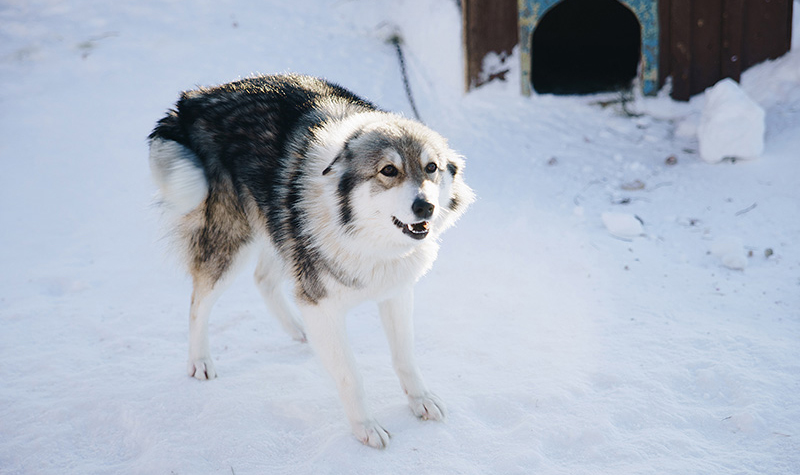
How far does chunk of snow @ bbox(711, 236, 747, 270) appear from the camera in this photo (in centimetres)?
420

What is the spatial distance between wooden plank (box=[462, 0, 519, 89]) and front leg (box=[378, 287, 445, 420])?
13.5 ft

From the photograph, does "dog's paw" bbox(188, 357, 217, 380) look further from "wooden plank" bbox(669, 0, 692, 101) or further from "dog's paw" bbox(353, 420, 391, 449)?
"wooden plank" bbox(669, 0, 692, 101)

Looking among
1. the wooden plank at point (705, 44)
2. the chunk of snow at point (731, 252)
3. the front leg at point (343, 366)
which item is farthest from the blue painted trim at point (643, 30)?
the front leg at point (343, 366)

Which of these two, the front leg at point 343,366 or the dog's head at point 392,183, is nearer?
the dog's head at point 392,183

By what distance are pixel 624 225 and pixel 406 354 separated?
247cm

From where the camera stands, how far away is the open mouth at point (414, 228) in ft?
8.38

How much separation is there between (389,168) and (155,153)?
1313 millimetres

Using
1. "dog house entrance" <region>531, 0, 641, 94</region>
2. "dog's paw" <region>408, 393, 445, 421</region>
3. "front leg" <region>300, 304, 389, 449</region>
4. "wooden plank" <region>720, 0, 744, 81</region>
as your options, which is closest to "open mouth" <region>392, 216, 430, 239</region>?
"front leg" <region>300, 304, 389, 449</region>

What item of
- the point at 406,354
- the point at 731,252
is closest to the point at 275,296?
the point at 406,354

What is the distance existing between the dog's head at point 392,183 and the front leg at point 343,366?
404 millimetres

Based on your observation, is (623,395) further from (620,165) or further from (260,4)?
(260,4)

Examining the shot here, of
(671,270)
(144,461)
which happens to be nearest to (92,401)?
(144,461)

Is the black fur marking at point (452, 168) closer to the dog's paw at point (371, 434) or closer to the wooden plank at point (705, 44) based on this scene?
the dog's paw at point (371, 434)

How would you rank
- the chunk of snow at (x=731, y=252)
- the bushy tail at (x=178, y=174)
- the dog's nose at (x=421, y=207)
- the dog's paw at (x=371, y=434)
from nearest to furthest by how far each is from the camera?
1. the dog's nose at (x=421, y=207)
2. the dog's paw at (x=371, y=434)
3. the bushy tail at (x=178, y=174)
4. the chunk of snow at (x=731, y=252)
